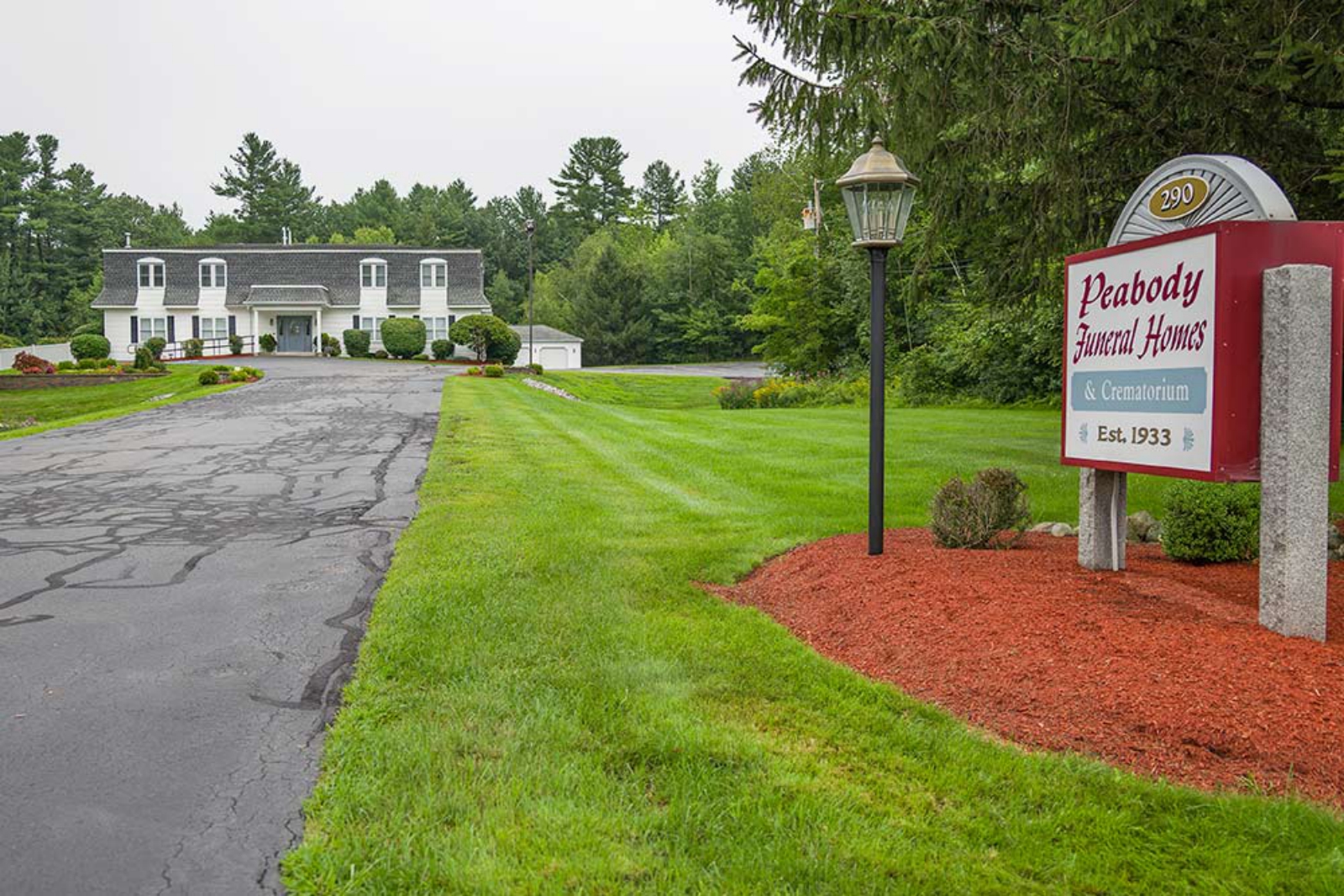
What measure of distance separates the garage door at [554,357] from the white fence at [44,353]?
2221 cm

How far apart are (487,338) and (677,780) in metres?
40.7

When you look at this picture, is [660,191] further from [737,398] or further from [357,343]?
[737,398]

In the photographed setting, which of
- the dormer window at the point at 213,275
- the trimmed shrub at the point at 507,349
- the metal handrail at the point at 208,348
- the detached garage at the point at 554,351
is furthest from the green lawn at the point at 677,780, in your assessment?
the dormer window at the point at 213,275

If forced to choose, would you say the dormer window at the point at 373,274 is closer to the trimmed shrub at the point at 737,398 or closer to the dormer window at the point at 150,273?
the dormer window at the point at 150,273

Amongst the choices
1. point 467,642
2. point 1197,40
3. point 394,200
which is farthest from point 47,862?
point 394,200

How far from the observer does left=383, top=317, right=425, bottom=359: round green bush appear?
45.1 m

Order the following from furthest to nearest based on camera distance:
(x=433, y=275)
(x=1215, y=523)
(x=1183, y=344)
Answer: (x=433, y=275)
(x=1215, y=523)
(x=1183, y=344)

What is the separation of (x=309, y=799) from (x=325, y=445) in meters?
12.0

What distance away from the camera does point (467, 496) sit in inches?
368

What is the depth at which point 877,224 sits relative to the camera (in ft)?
21.5

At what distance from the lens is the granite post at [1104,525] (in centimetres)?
567

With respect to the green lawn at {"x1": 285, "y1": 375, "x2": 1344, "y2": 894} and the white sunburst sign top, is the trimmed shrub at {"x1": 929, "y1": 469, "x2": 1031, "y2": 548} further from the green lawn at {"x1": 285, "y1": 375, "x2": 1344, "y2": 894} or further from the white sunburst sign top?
the white sunburst sign top

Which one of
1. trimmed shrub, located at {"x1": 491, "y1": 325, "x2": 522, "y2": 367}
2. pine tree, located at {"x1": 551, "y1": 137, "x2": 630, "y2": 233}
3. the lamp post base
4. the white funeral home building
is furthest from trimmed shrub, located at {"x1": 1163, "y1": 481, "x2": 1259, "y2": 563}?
pine tree, located at {"x1": 551, "y1": 137, "x2": 630, "y2": 233}

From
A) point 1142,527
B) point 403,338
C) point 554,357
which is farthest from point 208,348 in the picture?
point 1142,527
